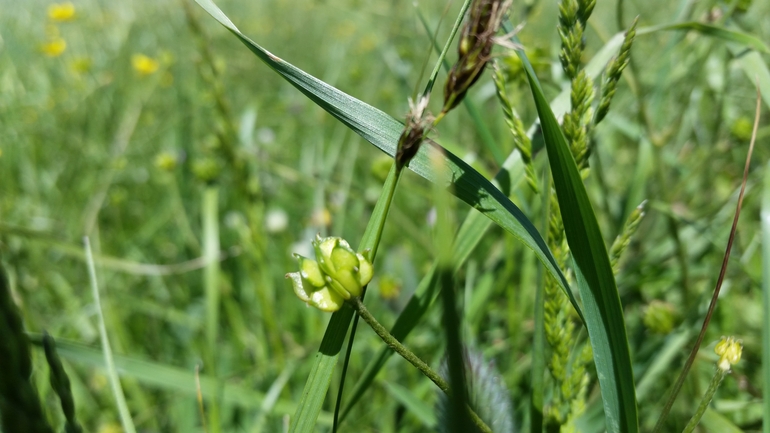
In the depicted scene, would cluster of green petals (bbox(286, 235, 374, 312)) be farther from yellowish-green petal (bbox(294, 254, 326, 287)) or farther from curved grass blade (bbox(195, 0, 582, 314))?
curved grass blade (bbox(195, 0, 582, 314))

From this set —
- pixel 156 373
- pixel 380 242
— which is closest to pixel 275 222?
pixel 380 242

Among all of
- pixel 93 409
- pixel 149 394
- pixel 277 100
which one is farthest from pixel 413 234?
pixel 277 100

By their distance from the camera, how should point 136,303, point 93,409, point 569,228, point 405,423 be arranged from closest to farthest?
1. point 569,228
2. point 405,423
3. point 93,409
4. point 136,303

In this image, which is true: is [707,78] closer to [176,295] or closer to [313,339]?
[313,339]

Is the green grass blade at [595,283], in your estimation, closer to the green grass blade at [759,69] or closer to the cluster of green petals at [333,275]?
the cluster of green petals at [333,275]

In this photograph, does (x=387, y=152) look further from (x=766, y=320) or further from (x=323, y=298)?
(x=766, y=320)
